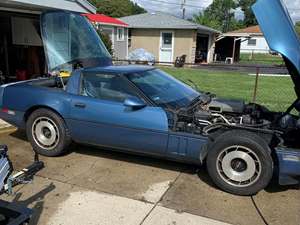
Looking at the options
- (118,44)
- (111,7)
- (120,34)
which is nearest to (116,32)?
(120,34)

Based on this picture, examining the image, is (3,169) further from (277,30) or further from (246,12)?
(246,12)

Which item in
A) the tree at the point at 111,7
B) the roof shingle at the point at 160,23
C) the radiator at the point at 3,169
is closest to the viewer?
the radiator at the point at 3,169

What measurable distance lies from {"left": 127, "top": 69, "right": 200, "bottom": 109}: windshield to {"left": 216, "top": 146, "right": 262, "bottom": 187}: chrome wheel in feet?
3.15

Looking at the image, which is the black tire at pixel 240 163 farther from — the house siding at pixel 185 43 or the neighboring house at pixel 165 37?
the house siding at pixel 185 43

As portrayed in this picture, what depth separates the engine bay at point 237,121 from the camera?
3965 millimetres

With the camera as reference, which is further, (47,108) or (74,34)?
(74,34)

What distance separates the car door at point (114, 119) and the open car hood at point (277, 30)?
154 cm

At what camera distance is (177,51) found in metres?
24.5

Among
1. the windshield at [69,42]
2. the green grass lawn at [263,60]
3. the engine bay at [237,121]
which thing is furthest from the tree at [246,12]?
the engine bay at [237,121]

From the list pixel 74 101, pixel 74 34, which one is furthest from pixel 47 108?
pixel 74 34

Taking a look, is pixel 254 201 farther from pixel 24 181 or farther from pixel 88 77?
pixel 88 77

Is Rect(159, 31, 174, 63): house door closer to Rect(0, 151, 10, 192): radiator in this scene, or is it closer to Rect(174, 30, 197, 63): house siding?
Rect(174, 30, 197, 63): house siding

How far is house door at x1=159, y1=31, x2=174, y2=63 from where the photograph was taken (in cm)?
2472

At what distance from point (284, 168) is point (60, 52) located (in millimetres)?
4611
